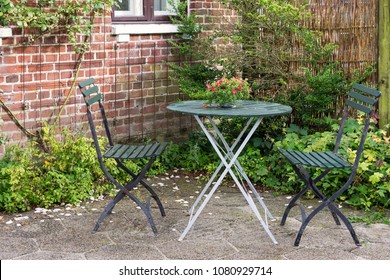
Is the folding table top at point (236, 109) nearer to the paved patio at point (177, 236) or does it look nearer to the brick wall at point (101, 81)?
the paved patio at point (177, 236)

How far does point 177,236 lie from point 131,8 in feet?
10.9

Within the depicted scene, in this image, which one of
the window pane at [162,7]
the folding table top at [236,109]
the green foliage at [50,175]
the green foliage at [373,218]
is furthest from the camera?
the window pane at [162,7]

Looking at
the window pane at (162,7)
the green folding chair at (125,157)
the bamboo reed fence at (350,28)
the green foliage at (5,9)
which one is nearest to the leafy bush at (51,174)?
the green folding chair at (125,157)

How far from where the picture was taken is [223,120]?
8.24m

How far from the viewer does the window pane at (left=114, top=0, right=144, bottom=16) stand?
26.6ft

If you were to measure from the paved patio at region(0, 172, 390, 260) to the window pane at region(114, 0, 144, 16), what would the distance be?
236 centimetres

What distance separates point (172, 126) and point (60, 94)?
169 cm

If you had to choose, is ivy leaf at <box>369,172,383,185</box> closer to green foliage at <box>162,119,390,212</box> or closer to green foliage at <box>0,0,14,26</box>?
green foliage at <box>162,119,390,212</box>

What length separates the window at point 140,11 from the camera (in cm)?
805

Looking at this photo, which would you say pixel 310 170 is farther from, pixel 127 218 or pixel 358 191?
pixel 127 218

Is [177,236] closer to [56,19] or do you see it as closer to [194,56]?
[56,19]

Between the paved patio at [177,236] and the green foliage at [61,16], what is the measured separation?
1744mm

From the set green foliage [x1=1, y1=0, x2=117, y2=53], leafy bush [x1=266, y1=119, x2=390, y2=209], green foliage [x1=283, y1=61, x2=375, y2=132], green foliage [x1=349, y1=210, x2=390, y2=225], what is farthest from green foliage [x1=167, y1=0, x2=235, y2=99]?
green foliage [x1=349, y1=210, x2=390, y2=225]

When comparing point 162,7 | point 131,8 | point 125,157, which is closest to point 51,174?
point 125,157
